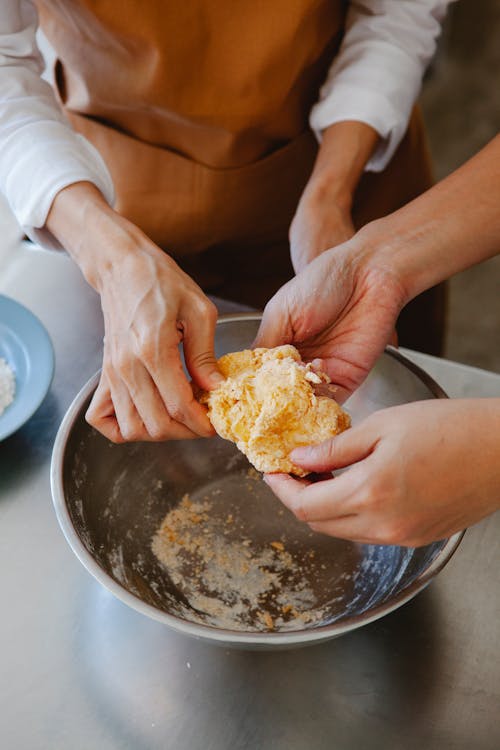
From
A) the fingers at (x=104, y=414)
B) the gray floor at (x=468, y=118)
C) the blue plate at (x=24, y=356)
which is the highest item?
the fingers at (x=104, y=414)

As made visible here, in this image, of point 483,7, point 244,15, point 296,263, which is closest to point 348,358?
point 296,263

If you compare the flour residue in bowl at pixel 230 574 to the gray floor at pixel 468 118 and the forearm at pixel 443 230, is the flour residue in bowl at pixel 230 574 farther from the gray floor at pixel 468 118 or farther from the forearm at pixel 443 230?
the gray floor at pixel 468 118

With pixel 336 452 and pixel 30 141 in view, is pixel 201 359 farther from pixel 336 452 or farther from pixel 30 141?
pixel 30 141

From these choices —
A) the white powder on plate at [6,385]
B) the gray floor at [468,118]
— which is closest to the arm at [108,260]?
the white powder on plate at [6,385]

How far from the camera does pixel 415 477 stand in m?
0.85

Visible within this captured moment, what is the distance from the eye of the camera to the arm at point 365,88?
Answer: 1411 mm

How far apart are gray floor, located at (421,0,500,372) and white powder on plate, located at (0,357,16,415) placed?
172 centimetres

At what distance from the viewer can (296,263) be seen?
1.34 metres

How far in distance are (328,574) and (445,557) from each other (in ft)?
0.76

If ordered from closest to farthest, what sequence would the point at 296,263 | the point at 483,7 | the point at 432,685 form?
the point at 432,685 < the point at 296,263 < the point at 483,7

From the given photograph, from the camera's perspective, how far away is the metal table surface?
97cm

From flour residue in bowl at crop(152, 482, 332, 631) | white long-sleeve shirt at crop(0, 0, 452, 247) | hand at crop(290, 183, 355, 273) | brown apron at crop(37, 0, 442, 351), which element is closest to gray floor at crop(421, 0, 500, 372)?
brown apron at crop(37, 0, 442, 351)

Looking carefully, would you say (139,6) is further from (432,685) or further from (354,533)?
(432,685)

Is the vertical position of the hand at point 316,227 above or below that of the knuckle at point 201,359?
above
